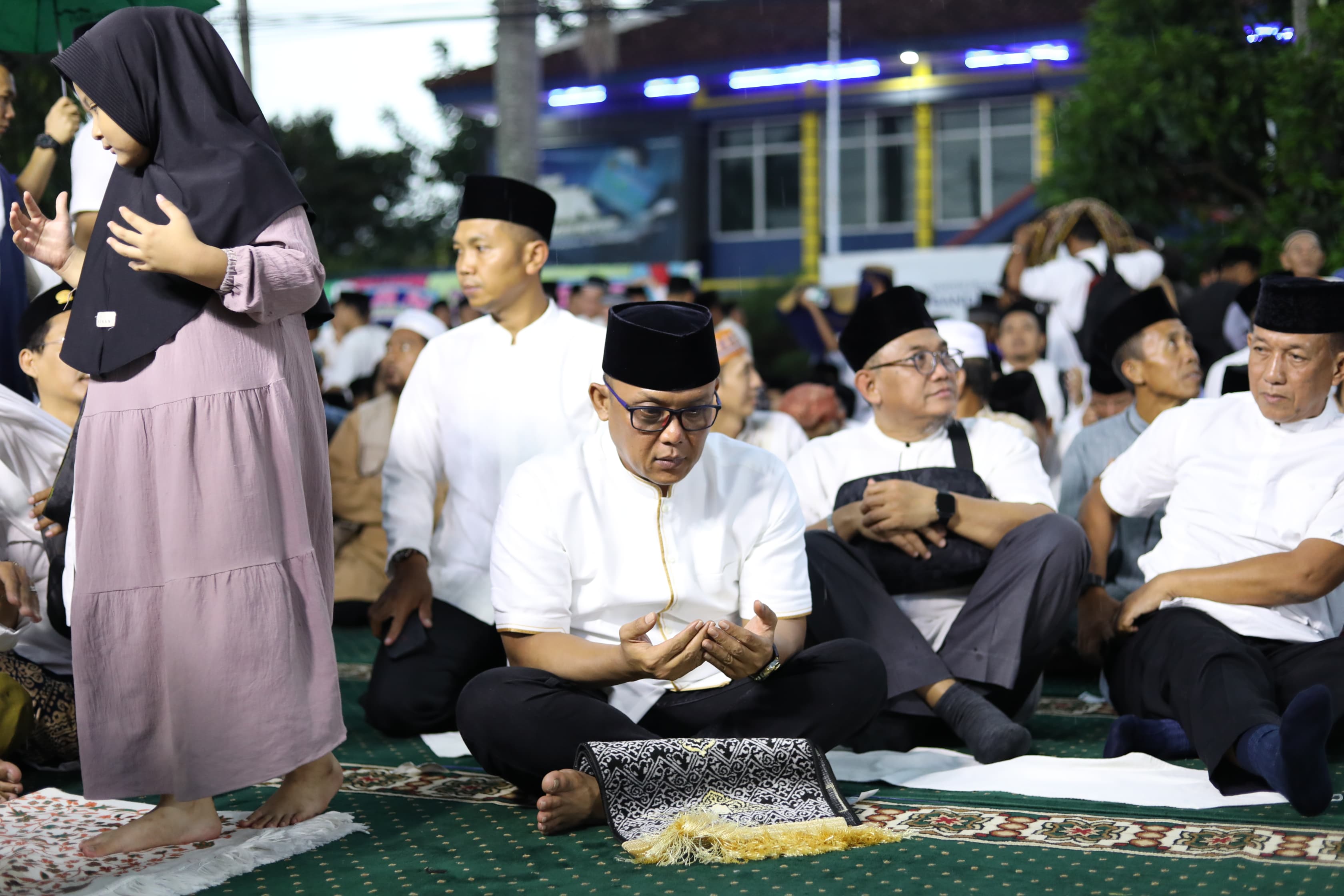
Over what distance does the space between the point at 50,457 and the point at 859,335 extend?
2.23 meters

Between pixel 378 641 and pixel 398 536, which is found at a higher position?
pixel 398 536

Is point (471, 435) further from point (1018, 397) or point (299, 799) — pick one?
point (1018, 397)

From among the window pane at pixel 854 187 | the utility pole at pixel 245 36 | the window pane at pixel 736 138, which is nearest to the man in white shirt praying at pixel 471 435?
the utility pole at pixel 245 36

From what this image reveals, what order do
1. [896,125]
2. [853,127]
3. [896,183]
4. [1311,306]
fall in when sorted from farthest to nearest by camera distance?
[853,127] → [896,183] → [896,125] → [1311,306]

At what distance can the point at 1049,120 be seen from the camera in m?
10.2

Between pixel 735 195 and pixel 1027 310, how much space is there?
52.0 ft

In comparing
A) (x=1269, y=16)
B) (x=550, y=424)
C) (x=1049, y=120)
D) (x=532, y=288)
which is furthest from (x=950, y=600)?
(x=1049, y=120)

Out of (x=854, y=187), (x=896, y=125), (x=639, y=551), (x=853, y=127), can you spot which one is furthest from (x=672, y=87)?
(x=639, y=551)

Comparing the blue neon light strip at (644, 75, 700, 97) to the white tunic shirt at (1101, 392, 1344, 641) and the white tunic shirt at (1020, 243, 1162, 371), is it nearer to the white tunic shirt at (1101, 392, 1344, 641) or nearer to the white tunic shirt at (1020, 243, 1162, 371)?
the white tunic shirt at (1020, 243, 1162, 371)

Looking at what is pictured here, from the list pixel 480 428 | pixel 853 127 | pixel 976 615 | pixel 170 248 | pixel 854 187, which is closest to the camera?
pixel 170 248

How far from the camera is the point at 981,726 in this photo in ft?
12.0

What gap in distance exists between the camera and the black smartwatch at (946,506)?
12.9 feet

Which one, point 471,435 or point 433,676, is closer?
point 433,676

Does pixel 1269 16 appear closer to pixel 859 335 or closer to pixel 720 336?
pixel 720 336
